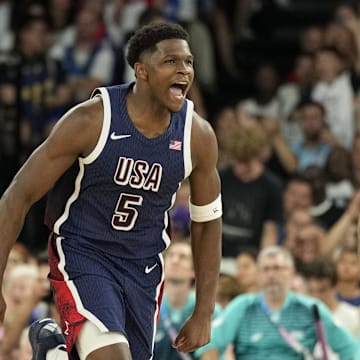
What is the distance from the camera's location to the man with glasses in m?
9.95

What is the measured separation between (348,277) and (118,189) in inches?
175

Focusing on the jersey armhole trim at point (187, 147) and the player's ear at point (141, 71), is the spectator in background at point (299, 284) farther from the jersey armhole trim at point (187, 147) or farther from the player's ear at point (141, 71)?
the player's ear at point (141, 71)

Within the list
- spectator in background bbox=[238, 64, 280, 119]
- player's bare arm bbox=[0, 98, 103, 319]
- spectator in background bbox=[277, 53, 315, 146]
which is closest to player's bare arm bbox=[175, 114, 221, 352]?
player's bare arm bbox=[0, 98, 103, 319]

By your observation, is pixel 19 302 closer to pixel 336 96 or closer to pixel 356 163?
pixel 356 163

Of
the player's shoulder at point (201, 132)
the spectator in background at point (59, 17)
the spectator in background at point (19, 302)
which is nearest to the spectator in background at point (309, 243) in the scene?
the spectator in background at point (19, 302)

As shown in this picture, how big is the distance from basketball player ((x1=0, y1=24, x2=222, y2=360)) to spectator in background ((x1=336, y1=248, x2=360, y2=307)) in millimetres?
4021

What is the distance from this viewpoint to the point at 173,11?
15.3 m

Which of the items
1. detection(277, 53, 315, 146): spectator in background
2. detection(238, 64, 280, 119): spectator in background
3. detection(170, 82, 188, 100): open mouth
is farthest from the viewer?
detection(238, 64, 280, 119): spectator in background

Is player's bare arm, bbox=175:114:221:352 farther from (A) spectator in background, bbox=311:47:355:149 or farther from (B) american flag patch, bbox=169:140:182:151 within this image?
(A) spectator in background, bbox=311:47:355:149

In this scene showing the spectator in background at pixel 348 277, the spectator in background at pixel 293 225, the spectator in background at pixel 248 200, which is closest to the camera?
the spectator in background at pixel 348 277

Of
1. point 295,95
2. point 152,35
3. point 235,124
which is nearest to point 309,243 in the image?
point 235,124

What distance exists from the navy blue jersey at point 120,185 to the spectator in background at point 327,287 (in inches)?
149

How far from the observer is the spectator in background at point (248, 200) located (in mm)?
12430

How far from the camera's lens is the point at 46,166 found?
716 cm
